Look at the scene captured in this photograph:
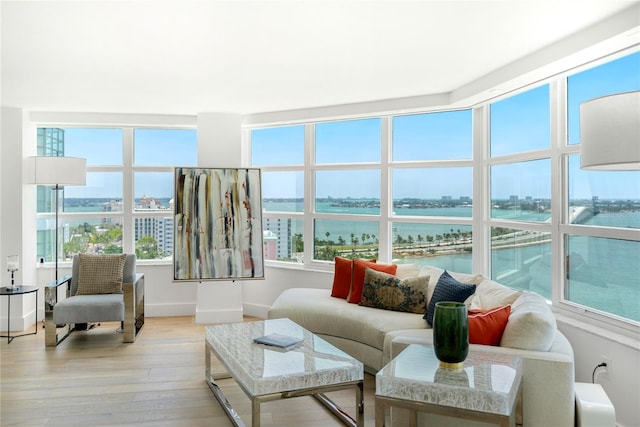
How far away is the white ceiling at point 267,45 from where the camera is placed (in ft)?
8.57

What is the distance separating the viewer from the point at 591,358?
3.02 metres

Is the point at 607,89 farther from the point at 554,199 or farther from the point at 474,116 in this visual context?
the point at 474,116

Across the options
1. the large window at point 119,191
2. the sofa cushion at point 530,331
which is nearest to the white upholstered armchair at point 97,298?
the large window at point 119,191

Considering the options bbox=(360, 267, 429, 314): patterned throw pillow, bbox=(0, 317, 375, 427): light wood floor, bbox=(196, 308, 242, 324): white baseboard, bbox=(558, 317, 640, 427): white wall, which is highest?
bbox=(360, 267, 429, 314): patterned throw pillow

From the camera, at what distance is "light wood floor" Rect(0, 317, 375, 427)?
2.95 m

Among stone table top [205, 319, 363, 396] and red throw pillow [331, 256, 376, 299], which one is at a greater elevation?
red throw pillow [331, 256, 376, 299]

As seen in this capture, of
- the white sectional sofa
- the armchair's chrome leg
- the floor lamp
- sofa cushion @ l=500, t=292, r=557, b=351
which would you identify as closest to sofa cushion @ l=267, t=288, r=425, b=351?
the white sectional sofa

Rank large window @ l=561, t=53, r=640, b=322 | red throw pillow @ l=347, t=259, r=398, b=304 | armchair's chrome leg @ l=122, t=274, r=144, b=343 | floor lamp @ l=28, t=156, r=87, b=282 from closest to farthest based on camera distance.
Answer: large window @ l=561, t=53, r=640, b=322, red throw pillow @ l=347, t=259, r=398, b=304, armchair's chrome leg @ l=122, t=274, r=144, b=343, floor lamp @ l=28, t=156, r=87, b=282

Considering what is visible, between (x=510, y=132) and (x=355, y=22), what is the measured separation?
82.4 inches

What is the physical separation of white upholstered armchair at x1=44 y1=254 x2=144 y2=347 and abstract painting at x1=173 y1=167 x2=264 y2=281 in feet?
1.71

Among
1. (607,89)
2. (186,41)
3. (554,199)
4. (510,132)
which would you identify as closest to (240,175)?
(186,41)

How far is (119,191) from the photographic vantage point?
589 cm

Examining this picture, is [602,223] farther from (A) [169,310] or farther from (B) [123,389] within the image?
(A) [169,310]

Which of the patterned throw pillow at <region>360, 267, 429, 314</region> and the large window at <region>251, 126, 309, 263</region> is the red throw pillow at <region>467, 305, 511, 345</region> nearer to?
the patterned throw pillow at <region>360, 267, 429, 314</region>
